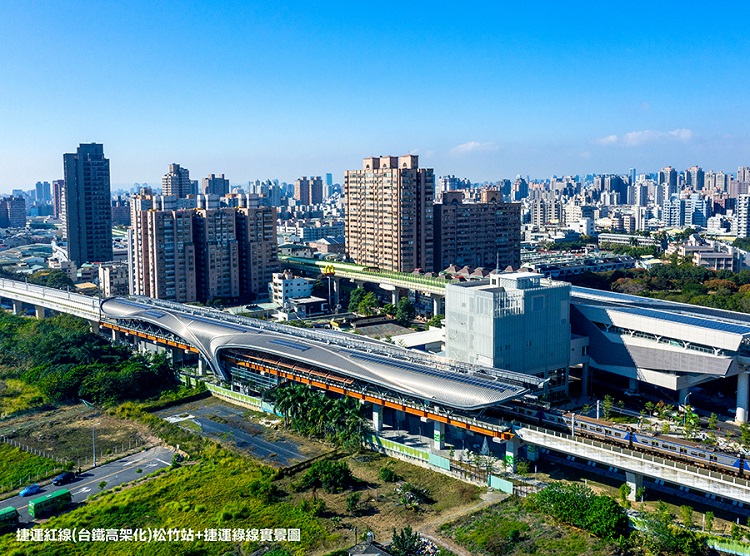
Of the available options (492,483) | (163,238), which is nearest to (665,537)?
(492,483)

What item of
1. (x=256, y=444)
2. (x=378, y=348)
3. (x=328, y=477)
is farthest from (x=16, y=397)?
(x=328, y=477)

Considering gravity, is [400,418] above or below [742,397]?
below

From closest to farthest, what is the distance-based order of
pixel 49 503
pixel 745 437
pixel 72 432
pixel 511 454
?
pixel 49 503
pixel 511 454
pixel 745 437
pixel 72 432

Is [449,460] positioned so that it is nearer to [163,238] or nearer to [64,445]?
[64,445]

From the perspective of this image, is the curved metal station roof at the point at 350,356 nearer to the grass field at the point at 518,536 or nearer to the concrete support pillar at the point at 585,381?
the grass field at the point at 518,536

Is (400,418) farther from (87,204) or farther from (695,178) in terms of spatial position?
(695,178)

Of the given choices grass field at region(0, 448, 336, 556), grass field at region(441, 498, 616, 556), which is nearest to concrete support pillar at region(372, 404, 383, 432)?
grass field at region(0, 448, 336, 556)

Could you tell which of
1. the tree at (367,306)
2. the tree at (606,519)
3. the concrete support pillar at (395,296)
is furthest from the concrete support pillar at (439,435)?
the concrete support pillar at (395,296)
